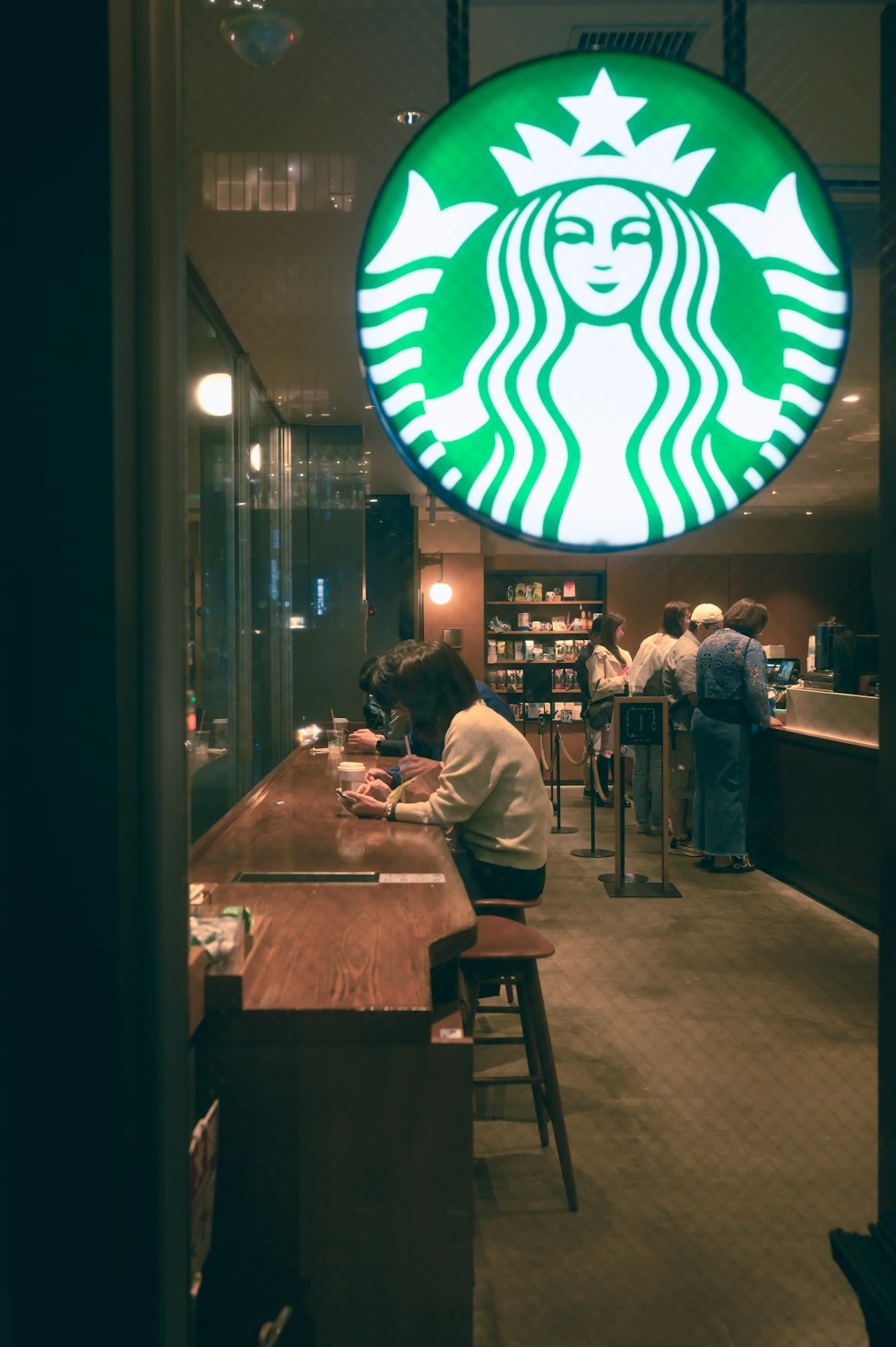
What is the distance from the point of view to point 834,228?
3.78 feet

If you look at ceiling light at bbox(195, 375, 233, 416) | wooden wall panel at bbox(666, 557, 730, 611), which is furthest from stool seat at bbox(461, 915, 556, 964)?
wooden wall panel at bbox(666, 557, 730, 611)

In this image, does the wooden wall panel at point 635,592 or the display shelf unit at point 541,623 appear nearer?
the wooden wall panel at point 635,592

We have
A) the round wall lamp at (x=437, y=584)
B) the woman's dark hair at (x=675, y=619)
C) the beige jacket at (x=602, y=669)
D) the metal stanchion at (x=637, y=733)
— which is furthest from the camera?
the round wall lamp at (x=437, y=584)

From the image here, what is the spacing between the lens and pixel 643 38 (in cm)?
234

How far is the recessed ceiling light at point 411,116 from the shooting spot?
2.54m

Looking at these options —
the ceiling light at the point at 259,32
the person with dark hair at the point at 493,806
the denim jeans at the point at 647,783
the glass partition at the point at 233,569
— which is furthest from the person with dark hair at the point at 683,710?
the ceiling light at the point at 259,32

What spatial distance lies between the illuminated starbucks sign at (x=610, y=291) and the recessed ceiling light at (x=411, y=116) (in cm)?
158

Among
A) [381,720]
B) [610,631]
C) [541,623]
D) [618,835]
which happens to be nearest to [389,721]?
[381,720]

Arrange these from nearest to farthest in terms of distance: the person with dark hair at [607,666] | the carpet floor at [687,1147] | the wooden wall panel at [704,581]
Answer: the carpet floor at [687,1147] < the person with dark hair at [607,666] < the wooden wall panel at [704,581]

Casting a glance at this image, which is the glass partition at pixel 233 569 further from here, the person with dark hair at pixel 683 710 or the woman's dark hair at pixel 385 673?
the person with dark hair at pixel 683 710

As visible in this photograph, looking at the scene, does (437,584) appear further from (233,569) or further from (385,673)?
(385,673)

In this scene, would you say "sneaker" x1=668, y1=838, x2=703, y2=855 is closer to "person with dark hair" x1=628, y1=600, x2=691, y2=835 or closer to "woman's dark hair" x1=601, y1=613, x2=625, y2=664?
"person with dark hair" x1=628, y1=600, x2=691, y2=835

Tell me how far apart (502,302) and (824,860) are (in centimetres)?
451

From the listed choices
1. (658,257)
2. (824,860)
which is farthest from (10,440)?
(824,860)
